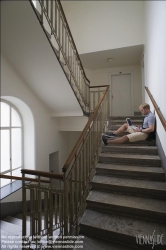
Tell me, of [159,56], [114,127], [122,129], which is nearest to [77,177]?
[122,129]

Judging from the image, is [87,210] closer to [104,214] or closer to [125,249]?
[104,214]

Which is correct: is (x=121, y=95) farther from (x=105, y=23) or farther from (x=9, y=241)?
(x=9, y=241)

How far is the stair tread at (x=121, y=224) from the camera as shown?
154cm

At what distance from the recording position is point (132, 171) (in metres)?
2.20

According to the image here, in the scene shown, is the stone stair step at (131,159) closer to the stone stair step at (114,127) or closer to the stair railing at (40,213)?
the stone stair step at (114,127)

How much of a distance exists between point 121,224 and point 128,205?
222mm

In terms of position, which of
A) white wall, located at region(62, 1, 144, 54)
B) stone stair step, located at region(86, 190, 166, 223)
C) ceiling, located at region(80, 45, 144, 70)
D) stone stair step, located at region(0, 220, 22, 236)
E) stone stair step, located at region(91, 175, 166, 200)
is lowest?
stone stair step, located at region(0, 220, 22, 236)

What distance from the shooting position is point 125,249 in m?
1.51

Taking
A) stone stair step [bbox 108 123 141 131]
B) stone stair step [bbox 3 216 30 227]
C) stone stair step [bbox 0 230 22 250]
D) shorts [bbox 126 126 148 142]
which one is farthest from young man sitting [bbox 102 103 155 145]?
stone stair step [bbox 3 216 30 227]

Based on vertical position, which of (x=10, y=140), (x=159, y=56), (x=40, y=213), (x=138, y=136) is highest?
(x=159, y=56)

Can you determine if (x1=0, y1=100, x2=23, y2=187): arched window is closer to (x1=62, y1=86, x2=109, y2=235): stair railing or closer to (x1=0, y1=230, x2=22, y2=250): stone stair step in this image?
(x1=0, y1=230, x2=22, y2=250): stone stair step

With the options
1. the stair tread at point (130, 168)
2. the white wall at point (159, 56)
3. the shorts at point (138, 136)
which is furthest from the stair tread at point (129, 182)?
the shorts at point (138, 136)

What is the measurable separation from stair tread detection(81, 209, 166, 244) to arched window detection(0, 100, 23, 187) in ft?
7.27

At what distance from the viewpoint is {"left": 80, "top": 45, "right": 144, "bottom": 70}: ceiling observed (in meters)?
4.43
